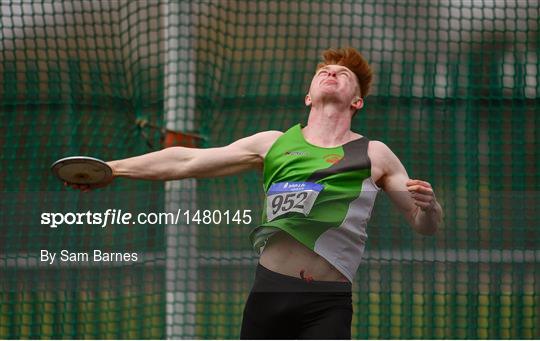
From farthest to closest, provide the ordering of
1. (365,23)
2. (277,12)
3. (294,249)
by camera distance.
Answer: (365,23) → (277,12) → (294,249)

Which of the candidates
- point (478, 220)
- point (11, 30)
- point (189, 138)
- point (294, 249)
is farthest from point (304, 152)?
point (11, 30)

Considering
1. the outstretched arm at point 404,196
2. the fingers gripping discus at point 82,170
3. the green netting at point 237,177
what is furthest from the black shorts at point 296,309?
the green netting at point 237,177

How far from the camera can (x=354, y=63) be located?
14.2 ft

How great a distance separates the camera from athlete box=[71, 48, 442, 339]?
3.87 meters

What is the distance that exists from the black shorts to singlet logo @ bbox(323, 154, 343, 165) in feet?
1.50

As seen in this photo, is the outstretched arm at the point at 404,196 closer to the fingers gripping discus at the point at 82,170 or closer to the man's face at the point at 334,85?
the man's face at the point at 334,85

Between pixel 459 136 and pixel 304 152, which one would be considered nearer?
pixel 304 152

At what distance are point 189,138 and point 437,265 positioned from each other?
1.57 m

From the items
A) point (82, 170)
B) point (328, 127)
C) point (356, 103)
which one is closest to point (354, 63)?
point (356, 103)

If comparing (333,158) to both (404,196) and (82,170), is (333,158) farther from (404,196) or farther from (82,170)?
(82,170)

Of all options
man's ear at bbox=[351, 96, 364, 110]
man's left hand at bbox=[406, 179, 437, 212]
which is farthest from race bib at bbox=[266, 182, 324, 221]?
man's ear at bbox=[351, 96, 364, 110]

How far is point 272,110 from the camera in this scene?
6.17m

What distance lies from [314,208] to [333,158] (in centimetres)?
21

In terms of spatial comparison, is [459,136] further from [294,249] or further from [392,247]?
[294,249]
